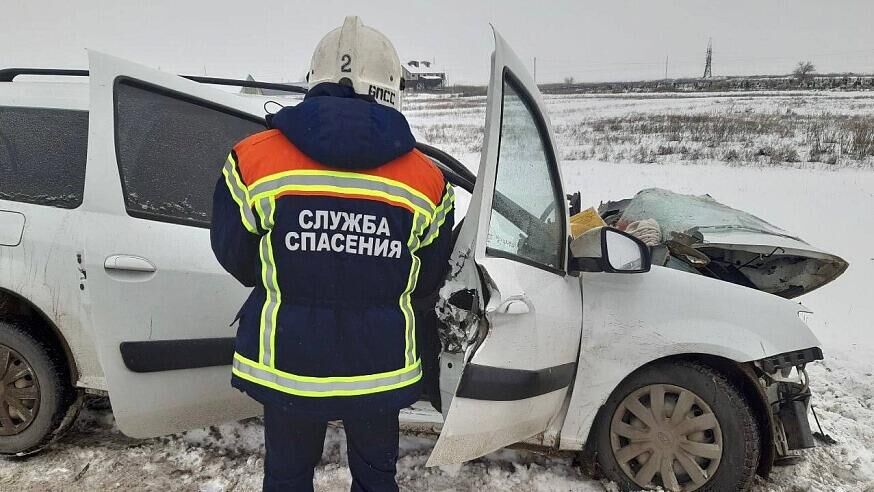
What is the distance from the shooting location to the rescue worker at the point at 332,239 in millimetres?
1370

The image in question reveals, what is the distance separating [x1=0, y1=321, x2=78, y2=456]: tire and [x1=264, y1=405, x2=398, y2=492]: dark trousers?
1.47 meters

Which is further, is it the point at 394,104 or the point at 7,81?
the point at 7,81

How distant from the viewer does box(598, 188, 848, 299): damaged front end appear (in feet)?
8.83

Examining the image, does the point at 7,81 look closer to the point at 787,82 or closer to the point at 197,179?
the point at 197,179

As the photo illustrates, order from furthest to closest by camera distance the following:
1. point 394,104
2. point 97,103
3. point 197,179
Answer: point 197,179 < point 97,103 < point 394,104

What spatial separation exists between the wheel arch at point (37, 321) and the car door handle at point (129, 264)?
58 cm

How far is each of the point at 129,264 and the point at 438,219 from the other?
135cm

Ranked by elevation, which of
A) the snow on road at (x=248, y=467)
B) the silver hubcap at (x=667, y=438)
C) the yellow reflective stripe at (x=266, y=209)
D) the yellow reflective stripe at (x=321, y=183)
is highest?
the yellow reflective stripe at (x=321, y=183)

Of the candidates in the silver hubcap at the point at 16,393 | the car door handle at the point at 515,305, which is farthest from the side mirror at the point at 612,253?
the silver hubcap at the point at 16,393

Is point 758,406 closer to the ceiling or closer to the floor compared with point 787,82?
closer to the floor

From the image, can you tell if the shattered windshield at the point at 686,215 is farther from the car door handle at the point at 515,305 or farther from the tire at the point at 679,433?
the car door handle at the point at 515,305

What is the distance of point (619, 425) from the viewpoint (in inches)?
94.6

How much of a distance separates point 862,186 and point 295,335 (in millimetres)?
11051

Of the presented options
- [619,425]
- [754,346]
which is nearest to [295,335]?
[619,425]
